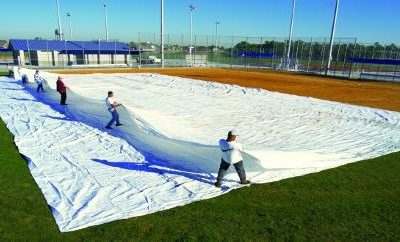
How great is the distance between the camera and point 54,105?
16766mm

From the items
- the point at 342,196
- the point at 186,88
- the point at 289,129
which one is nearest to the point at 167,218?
the point at 342,196

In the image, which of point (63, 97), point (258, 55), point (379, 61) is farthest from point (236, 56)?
point (63, 97)

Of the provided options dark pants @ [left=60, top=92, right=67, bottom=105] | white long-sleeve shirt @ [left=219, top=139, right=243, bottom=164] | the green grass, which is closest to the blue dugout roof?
dark pants @ [left=60, top=92, right=67, bottom=105]

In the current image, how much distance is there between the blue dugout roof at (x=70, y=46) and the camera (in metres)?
43.4

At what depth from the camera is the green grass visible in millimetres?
5840

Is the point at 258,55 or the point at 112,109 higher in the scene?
the point at 258,55

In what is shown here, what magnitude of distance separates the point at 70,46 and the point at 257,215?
4728 centimetres

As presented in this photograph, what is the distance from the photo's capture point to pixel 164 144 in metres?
9.92

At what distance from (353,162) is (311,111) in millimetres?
7021

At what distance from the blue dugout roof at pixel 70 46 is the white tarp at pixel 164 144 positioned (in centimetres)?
2752

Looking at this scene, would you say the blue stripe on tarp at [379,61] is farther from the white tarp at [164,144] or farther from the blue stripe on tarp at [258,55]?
the white tarp at [164,144]

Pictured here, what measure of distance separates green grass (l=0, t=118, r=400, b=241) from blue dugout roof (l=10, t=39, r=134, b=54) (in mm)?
39952

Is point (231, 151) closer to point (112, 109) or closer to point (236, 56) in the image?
point (112, 109)

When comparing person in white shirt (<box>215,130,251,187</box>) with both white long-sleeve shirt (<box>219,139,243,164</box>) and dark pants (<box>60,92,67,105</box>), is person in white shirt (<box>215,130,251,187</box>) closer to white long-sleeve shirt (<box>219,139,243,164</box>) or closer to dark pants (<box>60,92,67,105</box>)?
white long-sleeve shirt (<box>219,139,243,164</box>)
